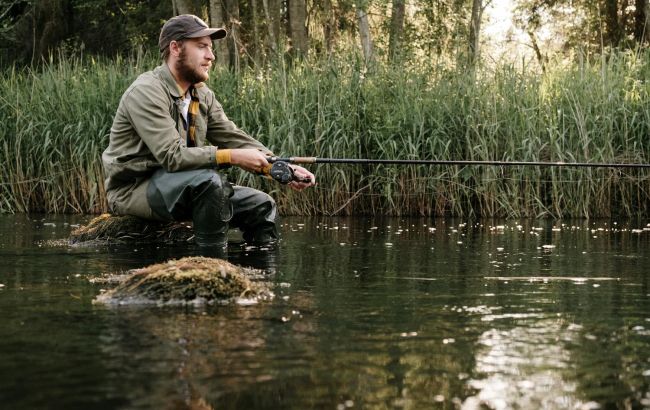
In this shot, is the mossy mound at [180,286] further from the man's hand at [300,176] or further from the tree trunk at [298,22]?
the tree trunk at [298,22]

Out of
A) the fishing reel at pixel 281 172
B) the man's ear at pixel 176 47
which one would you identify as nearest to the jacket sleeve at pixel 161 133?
the man's ear at pixel 176 47

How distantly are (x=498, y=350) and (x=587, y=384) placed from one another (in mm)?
514

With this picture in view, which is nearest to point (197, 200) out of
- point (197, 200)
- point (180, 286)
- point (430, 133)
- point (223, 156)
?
point (197, 200)

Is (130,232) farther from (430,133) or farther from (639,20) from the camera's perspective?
(639,20)

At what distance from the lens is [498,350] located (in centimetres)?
367

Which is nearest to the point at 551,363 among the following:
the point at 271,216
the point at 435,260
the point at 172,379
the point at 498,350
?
the point at 498,350

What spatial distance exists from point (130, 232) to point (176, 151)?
39.2 inches

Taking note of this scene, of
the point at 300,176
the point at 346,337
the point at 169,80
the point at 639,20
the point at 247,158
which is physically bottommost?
the point at 346,337

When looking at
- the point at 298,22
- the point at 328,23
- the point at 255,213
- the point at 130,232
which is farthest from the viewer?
the point at 328,23

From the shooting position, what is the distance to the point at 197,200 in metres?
7.06

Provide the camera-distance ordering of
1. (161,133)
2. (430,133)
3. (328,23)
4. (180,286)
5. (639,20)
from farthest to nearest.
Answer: (328,23), (639,20), (430,133), (161,133), (180,286)

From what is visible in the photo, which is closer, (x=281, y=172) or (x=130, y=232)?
(x=281, y=172)

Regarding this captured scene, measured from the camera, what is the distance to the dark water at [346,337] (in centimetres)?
305

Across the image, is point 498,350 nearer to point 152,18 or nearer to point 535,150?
point 535,150
